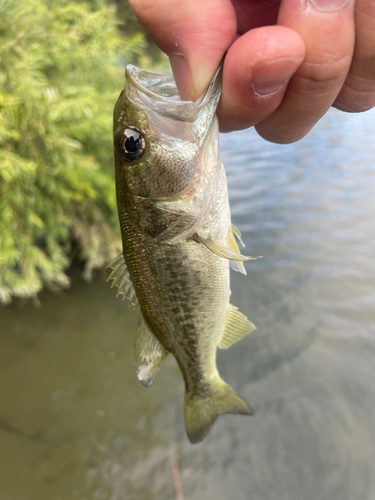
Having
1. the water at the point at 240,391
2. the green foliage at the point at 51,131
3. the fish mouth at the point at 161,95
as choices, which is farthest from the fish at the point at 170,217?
the water at the point at 240,391

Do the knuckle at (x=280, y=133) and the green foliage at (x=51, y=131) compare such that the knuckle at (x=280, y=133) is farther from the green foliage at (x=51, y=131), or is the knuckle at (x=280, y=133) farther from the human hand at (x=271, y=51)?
the green foliage at (x=51, y=131)

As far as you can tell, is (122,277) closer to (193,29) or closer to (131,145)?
(131,145)

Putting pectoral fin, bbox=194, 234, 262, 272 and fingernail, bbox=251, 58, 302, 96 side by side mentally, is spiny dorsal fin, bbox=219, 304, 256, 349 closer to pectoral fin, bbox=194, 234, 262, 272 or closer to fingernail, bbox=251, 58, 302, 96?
pectoral fin, bbox=194, 234, 262, 272

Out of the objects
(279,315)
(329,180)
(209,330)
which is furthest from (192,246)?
(329,180)

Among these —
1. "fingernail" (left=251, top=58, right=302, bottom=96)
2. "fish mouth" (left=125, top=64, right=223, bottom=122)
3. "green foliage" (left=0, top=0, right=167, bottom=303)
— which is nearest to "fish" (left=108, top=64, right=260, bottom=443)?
"fish mouth" (left=125, top=64, right=223, bottom=122)

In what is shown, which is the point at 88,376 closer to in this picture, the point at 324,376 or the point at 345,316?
the point at 324,376

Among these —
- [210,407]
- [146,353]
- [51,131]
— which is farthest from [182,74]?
[51,131]
